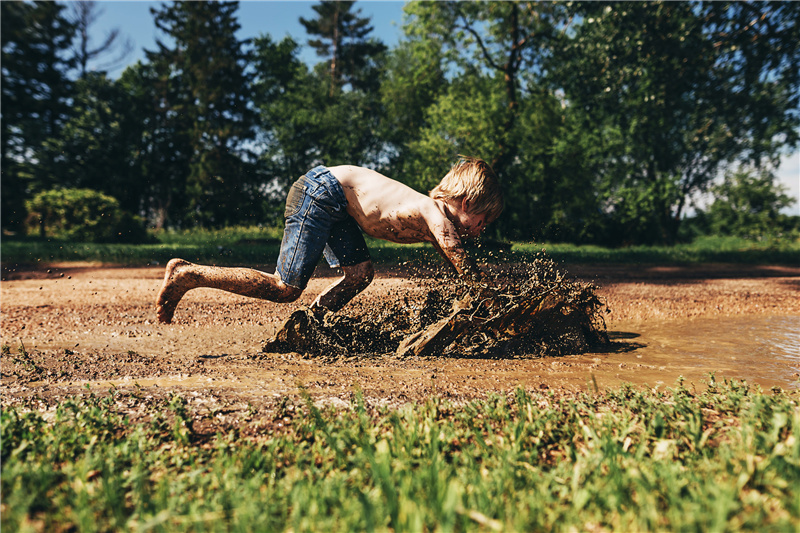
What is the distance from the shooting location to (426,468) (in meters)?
1.58

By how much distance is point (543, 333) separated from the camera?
11.9 ft

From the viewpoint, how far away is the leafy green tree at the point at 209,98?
28516 mm

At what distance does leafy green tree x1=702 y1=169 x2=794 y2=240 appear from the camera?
1980 centimetres

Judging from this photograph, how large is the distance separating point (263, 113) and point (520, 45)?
16509mm

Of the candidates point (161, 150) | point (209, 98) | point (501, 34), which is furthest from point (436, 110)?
point (161, 150)

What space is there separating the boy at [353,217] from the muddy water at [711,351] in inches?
53.2

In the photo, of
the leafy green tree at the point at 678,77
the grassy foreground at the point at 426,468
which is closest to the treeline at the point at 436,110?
the leafy green tree at the point at 678,77

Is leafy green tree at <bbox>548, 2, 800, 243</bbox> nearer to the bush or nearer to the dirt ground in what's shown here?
the dirt ground

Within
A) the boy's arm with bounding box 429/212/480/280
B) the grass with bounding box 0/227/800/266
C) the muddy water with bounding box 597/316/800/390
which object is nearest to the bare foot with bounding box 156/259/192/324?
the boy's arm with bounding box 429/212/480/280

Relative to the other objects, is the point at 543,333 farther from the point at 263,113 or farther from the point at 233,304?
the point at 263,113

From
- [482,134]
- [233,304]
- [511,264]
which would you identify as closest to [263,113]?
[482,134]

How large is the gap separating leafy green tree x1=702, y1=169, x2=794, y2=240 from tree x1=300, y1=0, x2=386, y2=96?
23.7 m

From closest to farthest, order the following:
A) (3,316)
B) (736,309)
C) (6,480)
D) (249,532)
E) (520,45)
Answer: (249,532)
(6,480)
(3,316)
(736,309)
(520,45)

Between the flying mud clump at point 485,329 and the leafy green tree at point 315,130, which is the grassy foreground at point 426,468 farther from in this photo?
the leafy green tree at point 315,130
